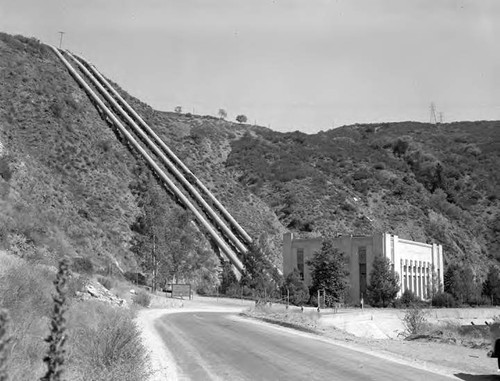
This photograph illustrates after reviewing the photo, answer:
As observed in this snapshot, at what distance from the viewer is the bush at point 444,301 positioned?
59406 mm

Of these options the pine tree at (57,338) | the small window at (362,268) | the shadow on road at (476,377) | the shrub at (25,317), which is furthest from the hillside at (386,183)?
the pine tree at (57,338)

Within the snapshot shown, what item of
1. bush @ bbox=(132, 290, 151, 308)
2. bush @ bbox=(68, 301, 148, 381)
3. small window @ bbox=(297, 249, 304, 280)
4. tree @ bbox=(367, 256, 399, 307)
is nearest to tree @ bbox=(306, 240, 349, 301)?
tree @ bbox=(367, 256, 399, 307)

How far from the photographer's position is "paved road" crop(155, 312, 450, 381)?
11.8 metres

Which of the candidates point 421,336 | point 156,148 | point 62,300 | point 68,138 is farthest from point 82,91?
point 62,300

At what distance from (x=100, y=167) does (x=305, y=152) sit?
5733 cm

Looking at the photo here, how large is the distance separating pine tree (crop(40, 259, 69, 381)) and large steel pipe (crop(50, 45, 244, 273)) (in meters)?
59.8

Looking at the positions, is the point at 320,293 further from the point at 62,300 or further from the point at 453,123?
the point at 453,123

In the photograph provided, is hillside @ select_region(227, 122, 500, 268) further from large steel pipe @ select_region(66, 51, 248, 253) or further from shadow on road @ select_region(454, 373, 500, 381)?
shadow on road @ select_region(454, 373, 500, 381)

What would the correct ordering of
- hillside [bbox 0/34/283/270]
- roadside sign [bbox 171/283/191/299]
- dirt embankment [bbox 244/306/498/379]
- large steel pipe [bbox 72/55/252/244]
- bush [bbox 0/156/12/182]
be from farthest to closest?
large steel pipe [bbox 72/55/252/244] < roadside sign [bbox 171/283/191/299] < hillside [bbox 0/34/283/270] < bush [bbox 0/156/12/182] < dirt embankment [bbox 244/306/498/379]

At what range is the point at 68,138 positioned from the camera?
66.7 metres

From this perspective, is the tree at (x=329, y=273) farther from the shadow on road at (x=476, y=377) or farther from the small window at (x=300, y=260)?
the shadow on road at (x=476, y=377)

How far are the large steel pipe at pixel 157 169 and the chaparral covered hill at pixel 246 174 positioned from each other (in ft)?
7.02

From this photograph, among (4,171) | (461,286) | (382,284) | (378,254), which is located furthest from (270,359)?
(461,286)

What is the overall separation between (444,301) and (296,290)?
659 inches
